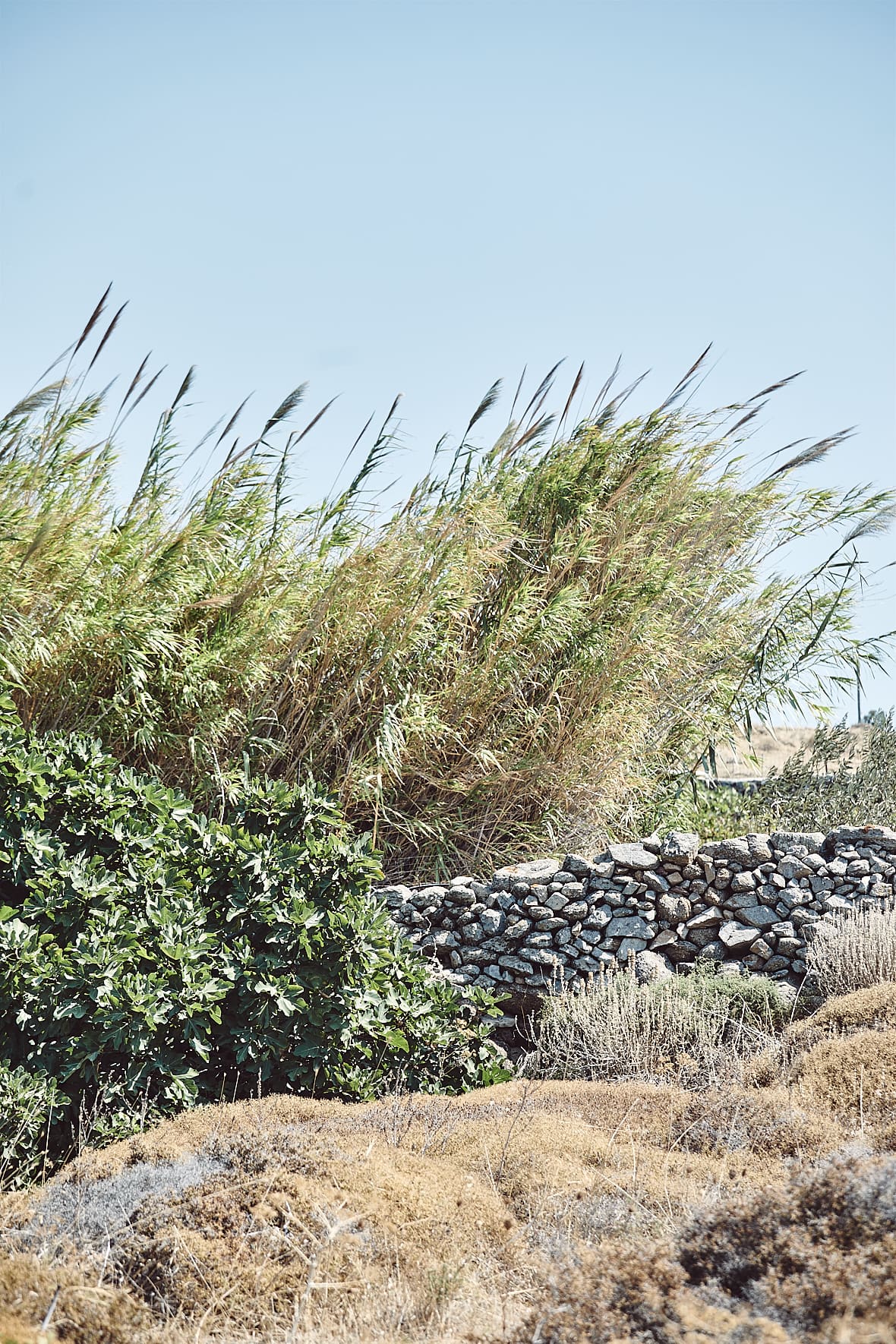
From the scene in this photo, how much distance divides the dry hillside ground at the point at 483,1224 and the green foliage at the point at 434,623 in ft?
6.65

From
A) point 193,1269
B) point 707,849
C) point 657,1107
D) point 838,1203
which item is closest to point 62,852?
point 193,1269

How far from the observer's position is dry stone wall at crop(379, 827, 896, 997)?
529cm

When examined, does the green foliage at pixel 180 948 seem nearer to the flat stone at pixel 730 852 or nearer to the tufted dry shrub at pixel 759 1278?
the tufted dry shrub at pixel 759 1278

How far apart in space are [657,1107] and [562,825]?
2382 mm

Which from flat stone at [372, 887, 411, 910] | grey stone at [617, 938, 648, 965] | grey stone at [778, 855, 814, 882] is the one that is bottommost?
grey stone at [617, 938, 648, 965]

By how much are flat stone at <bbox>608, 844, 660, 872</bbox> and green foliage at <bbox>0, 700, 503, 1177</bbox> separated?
1.63m

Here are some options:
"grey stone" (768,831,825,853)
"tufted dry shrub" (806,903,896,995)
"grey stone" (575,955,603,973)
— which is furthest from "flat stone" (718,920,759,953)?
"grey stone" (575,955,603,973)

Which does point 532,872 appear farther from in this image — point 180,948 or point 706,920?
point 180,948

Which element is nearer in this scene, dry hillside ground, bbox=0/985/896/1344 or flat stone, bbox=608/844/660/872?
dry hillside ground, bbox=0/985/896/1344

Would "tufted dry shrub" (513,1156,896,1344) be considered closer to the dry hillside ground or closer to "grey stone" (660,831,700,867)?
the dry hillside ground

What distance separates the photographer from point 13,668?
4117 mm

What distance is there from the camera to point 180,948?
11.7ft

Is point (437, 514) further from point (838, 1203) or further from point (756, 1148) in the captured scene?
point (838, 1203)

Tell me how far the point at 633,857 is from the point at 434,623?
180cm
